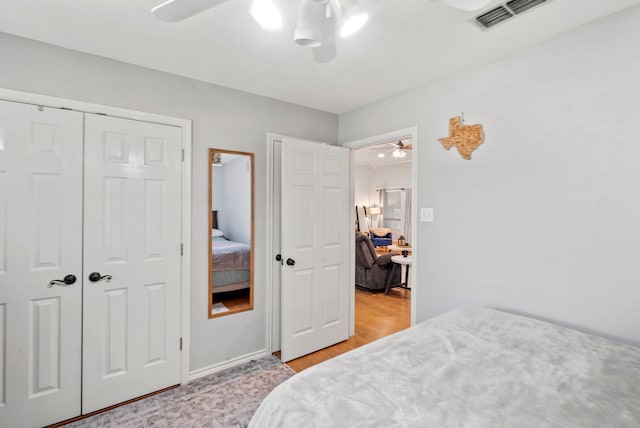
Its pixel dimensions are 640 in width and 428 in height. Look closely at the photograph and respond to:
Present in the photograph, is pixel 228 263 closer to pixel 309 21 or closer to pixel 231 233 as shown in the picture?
pixel 231 233

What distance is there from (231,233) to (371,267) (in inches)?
104

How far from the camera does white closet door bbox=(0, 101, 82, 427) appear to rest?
70.8 inches

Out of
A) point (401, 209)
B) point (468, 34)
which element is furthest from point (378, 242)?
point (468, 34)

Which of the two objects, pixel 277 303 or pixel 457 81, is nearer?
pixel 457 81

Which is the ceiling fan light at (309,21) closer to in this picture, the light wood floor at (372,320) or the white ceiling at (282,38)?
the white ceiling at (282,38)

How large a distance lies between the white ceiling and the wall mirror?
71cm

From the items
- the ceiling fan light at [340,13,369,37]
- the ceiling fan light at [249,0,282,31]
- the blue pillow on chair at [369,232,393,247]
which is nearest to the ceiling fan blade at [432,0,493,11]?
the ceiling fan light at [340,13,369,37]

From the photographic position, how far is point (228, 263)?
2740 millimetres

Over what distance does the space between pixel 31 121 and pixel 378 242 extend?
21.6ft

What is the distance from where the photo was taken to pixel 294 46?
1.94 meters

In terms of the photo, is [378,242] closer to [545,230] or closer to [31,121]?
[545,230]

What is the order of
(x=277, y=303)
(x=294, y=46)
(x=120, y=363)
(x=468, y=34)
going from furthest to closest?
(x=277, y=303)
(x=120, y=363)
(x=294, y=46)
(x=468, y=34)

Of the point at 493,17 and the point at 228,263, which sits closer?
the point at 493,17

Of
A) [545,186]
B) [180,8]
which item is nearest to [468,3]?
[180,8]
